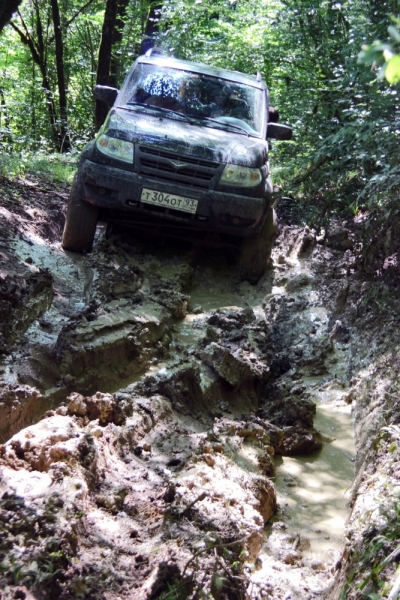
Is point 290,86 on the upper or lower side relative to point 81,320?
upper

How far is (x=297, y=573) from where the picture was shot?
8.40 ft

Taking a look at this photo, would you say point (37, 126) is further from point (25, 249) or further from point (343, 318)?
point (343, 318)

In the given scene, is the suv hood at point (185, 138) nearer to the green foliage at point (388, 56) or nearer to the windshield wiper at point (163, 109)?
the windshield wiper at point (163, 109)

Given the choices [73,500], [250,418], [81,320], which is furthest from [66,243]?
[73,500]

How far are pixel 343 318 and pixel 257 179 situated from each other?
1.50 meters

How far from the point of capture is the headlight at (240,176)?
576 centimetres

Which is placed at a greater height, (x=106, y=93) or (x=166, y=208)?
(x=106, y=93)

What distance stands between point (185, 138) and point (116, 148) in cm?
61

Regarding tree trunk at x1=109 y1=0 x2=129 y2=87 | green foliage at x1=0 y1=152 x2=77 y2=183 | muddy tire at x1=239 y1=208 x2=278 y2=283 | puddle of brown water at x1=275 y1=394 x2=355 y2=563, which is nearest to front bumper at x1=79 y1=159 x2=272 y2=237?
muddy tire at x1=239 y1=208 x2=278 y2=283

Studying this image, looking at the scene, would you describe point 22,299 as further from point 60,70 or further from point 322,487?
point 60,70

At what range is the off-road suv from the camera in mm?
5648

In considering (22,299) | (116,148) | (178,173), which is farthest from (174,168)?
(22,299)

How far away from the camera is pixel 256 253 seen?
6.32 metres

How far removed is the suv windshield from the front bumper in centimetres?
100
